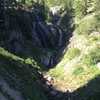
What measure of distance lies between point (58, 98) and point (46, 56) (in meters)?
28.8

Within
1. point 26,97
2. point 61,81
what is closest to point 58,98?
point 26,97

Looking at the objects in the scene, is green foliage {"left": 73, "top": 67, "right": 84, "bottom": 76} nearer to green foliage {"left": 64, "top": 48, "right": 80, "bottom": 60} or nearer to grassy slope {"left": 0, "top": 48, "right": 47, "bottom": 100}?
green foliage {"left": 64, "top": 48, "right": 80, "bottom": 60}

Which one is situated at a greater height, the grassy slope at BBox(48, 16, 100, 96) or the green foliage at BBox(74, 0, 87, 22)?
the grassy slope at BBox(48, 16, 100, 96)

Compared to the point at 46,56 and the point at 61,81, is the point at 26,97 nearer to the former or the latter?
the point at 61,81

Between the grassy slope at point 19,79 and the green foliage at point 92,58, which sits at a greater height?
the grassy slope at point 19,79

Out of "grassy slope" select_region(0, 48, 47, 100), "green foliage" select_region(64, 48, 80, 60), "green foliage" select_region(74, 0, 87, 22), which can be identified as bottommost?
"green foliage" select_region(74, 0, 87, 22)

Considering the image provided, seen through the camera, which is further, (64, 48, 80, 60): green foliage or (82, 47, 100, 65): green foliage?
(64, 48, 80, 60): green foliage

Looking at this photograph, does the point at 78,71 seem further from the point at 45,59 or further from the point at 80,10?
the point at 80,10

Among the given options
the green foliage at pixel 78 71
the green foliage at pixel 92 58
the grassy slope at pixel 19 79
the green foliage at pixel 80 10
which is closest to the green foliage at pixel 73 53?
the green foliage at pixel 92 58

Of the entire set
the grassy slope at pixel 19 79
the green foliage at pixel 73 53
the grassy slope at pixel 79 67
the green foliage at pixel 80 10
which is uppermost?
the grassy slope at pixel 19 79

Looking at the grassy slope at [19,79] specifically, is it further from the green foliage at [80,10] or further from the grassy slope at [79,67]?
the green foliage at [80,10]

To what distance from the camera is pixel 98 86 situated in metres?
36.2

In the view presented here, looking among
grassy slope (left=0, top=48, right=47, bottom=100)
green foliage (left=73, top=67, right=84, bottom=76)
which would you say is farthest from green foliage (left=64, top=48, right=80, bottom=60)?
grassy slope (left=0, top=48, right=47, bottom=100)

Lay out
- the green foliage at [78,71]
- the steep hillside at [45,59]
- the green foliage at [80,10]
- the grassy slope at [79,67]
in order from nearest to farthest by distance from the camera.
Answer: the steep hillside at [45,59]
the grassy slope at [79,67]
the green foliage at [78,71]
the green foliage at [80,10]
